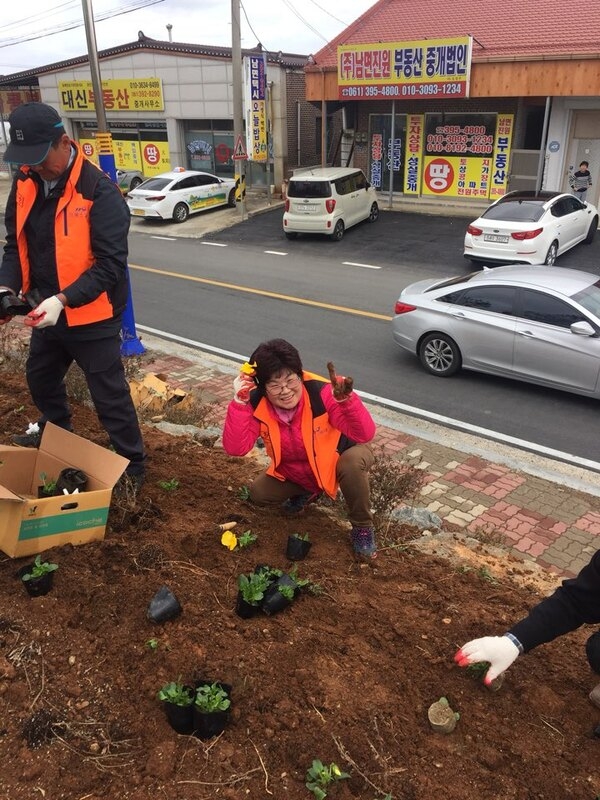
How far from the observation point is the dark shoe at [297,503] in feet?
13.1

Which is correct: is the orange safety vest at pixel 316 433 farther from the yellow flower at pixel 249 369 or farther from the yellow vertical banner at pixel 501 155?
the yellow vertical banner at pixel 501 155

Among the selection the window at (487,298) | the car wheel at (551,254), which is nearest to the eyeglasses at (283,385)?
the window at (487,298)

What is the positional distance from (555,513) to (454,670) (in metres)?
3.05

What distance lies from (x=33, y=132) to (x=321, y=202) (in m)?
14.8

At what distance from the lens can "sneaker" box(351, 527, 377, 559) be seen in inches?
140

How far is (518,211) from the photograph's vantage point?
529 inches

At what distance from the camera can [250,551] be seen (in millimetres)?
3463

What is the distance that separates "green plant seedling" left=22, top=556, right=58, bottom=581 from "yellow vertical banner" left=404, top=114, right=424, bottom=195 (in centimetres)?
2122

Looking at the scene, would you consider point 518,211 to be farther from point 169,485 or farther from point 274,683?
point 274,683

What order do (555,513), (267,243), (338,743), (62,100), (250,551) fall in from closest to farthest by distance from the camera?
(338,743) < (250,551) < (555,513) < (267,243) < (62,100)

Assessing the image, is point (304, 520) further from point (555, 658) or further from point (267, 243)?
point (267, 243)

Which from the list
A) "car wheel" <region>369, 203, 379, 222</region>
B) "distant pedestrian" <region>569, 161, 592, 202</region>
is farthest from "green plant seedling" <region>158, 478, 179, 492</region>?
"distant pedestrian" <region>569, 161, 592, 202</region>

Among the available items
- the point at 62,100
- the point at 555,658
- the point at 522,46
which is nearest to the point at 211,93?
the point at 62,100

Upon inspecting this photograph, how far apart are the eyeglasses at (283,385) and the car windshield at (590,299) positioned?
5.41m
